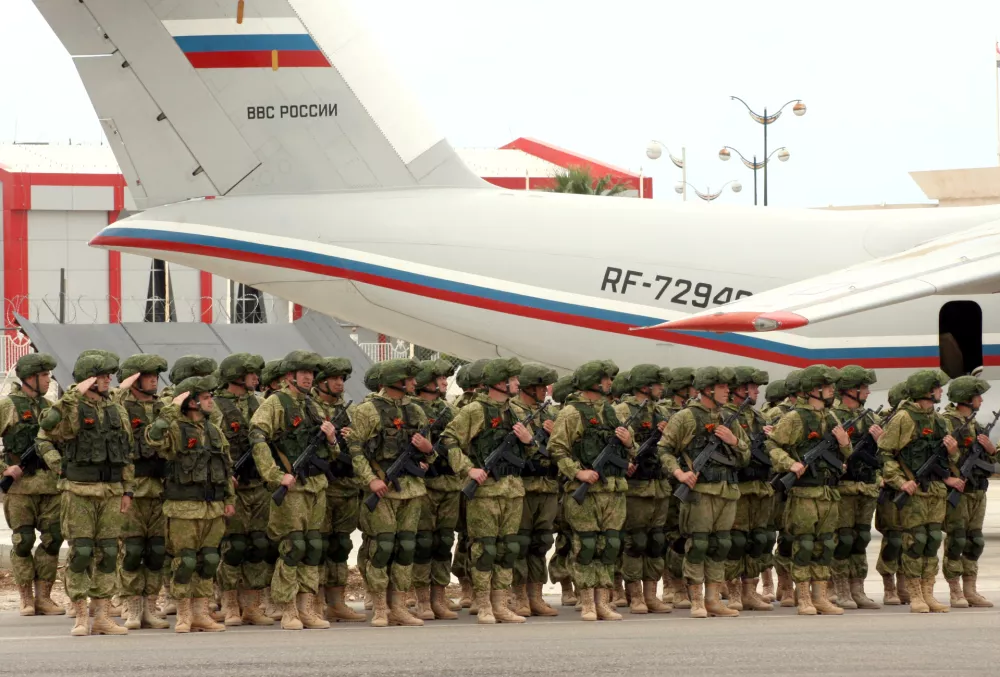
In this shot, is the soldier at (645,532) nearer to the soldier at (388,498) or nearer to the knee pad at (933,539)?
the soldier at (388,498)

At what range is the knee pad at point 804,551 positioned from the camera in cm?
1162

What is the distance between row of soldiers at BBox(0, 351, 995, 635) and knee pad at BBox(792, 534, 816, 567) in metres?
0.02

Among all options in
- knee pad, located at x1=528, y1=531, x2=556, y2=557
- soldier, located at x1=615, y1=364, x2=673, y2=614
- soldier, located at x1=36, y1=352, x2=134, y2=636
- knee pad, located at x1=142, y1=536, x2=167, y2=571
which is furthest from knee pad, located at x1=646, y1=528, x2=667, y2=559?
soldier, located at x1=36, y1=352, x2=134, y2=636

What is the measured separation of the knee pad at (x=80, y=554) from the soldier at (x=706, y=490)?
163 inches

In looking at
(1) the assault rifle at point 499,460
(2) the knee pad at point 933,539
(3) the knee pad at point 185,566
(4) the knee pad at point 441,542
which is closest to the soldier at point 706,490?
(1) the assault rifle at point 499,460

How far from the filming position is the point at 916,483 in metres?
11.8

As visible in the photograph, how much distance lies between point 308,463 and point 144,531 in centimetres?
126

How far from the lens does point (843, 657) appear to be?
9.25 m

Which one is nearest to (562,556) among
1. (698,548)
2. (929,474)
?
(698,548)

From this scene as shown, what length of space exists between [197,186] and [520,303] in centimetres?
361

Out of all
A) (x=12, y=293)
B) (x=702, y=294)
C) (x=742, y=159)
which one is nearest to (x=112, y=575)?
(x=702, y=294)

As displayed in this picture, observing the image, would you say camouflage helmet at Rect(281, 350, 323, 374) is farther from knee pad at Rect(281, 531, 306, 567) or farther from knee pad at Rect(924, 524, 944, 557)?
knee pad at Rect(924, 524, 944, 557)

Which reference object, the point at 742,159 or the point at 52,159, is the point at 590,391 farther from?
the point at 52,159

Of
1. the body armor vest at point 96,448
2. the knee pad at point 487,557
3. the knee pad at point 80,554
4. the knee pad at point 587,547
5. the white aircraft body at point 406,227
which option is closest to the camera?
the knee pad at point 80,554
